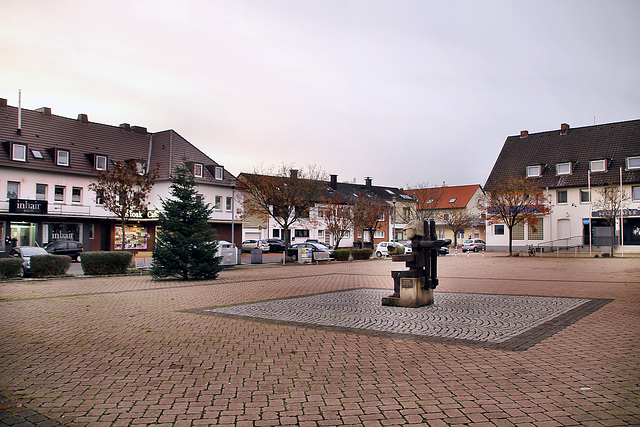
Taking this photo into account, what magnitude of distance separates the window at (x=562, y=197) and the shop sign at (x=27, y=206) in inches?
1855

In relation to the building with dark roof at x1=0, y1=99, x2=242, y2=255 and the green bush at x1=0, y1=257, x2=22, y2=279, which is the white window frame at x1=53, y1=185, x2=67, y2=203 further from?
the green bush at x1=0, y1=257, x2=22, y2=279

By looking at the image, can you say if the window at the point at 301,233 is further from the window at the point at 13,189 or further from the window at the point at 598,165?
the window at the point at 598,165

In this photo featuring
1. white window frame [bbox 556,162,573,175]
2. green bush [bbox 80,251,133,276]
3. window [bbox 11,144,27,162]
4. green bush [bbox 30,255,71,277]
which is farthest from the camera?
white window frame [bbox 556,162,573,175]

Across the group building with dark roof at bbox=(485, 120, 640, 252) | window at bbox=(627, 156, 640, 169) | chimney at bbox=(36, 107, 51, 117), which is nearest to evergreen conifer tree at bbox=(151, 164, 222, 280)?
chimney at bbox=(36, 107, 51, 117)

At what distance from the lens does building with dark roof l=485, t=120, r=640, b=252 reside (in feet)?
154

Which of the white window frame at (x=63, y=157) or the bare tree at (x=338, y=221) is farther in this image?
the bare tree at (x=338, y=221)

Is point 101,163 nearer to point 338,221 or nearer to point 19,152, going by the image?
point 19,152

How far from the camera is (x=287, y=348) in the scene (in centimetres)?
710

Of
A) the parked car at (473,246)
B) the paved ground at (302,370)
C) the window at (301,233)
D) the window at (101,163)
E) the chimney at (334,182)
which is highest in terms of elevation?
the chimney at (334,182)

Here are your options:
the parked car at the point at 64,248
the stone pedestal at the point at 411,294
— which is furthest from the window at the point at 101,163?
the stone pedestal at the point at 411,294

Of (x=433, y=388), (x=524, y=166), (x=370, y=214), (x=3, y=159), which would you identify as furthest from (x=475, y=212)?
(x=433, y=388)

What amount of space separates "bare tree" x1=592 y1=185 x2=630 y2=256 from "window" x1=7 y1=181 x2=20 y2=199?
46.1m

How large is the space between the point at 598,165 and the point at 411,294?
46.7 m

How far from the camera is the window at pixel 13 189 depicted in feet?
121
